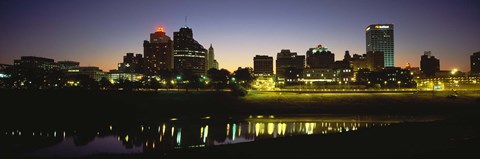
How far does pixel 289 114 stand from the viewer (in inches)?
2330

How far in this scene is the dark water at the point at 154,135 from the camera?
1224 inches

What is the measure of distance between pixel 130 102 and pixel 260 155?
174 feet

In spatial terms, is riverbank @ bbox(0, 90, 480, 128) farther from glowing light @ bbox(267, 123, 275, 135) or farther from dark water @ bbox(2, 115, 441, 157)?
glowing light @ bbox(267, 123, 275, 135)

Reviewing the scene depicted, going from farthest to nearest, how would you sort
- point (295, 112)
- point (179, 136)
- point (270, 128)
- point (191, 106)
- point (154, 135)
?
1. point (191, 106)
2. point (295, 112)
3. point (270, 128)
4. point (154, 135)
5. point (179, 136)

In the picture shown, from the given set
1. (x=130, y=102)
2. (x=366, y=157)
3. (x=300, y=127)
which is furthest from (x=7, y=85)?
(x=366, y=157)

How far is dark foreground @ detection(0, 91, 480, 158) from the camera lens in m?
21.9

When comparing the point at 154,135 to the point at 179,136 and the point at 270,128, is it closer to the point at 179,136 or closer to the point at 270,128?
the point at 179,136

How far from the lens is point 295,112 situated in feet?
202

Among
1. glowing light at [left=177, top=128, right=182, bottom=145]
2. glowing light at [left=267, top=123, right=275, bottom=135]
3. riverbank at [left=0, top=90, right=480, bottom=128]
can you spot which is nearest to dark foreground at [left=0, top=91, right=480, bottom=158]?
riverbank at [left=0, top=90, right=480, bottom=128]

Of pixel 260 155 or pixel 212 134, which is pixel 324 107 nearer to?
pixel 212 134

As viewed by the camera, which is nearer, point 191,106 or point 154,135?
point 154,135

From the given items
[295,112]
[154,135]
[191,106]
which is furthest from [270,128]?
[191,106]

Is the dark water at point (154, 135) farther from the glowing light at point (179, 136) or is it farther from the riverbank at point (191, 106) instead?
the riverbank at point (191, 106)

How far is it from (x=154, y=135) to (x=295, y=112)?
30.7m
